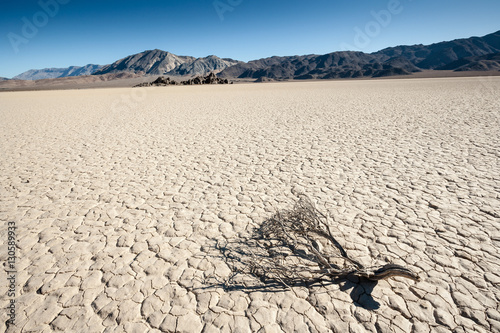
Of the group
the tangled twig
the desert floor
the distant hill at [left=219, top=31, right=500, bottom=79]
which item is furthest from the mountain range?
the tangled twig

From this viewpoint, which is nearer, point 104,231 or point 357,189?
point 104,231

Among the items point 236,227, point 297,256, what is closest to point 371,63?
point 236,227

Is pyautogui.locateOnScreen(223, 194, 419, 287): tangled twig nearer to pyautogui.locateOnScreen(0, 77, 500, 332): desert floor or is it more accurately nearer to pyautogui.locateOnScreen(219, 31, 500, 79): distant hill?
pyautogui.locateOnScreen(0, 77, 500, 332): desert floor

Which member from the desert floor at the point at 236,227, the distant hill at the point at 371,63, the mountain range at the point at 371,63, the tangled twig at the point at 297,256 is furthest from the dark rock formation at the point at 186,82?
the distant hill at the point at 371,63

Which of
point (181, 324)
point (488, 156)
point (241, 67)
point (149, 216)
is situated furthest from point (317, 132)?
point (241, 67)

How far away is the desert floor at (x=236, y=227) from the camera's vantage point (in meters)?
1.83

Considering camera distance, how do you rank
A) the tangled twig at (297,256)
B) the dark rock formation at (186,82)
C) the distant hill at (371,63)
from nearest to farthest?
the tangled twig at (297,256) < the dark rock formation at (186,82) < the distant hill at (371,63)

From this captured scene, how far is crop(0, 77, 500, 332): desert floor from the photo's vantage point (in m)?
1.83

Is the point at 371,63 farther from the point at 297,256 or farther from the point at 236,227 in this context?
the point at 297,256

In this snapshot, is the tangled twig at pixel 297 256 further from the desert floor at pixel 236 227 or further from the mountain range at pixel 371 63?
the mountain range at pixel 371 63

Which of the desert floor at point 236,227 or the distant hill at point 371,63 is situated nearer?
the desert floor at point 236,227

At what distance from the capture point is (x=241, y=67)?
544 ft

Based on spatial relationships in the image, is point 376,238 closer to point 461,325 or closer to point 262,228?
point 461,325

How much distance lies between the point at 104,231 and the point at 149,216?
504mm
